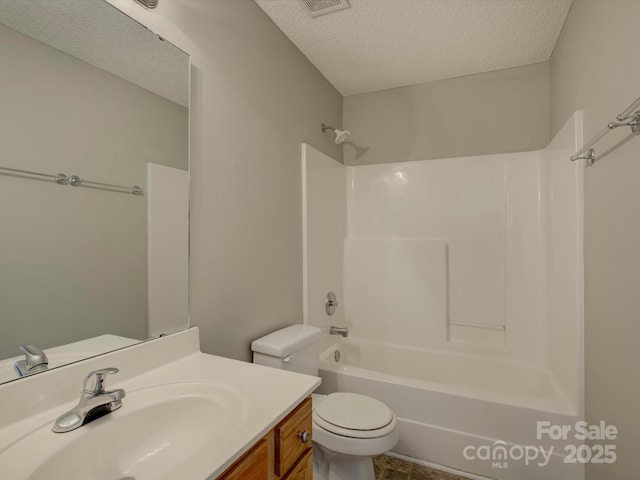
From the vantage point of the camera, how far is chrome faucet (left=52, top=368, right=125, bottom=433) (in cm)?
76

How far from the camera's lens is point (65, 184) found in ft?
2.97

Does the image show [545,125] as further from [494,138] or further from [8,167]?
[8,167]

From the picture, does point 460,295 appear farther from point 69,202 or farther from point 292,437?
point 69,202

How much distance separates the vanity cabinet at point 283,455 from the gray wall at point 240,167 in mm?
602

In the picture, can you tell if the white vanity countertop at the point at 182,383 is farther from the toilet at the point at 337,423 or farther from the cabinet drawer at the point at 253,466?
the toilet at the point at 337,423

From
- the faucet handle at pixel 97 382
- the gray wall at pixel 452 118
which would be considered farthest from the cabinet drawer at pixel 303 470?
the gray wall at pixel 452 118

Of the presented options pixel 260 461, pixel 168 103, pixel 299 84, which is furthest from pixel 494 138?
pixel 260 461

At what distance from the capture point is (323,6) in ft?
5.67

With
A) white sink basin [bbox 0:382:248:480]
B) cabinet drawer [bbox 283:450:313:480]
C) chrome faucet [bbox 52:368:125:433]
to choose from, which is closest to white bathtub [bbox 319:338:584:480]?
cabinet drawer [bbox 283:450:313:480]

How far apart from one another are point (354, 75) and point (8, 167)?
2308mm

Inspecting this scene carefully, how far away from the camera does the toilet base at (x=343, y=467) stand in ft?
4.91

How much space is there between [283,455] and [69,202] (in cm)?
93

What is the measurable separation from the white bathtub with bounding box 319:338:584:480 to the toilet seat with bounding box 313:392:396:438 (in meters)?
0.32

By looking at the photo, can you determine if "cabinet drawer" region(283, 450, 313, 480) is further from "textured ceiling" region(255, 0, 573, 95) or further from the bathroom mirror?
"textured ceiling" region(255, 0, 573, 95)
